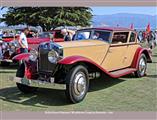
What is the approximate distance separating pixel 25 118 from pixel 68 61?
64.5 inches

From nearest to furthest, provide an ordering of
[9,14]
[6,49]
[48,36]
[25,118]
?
[25,118]
[6,49]
[48,36]
[9,14]

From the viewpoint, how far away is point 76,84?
21.3ft

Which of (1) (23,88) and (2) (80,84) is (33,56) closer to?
(1) (23,88)

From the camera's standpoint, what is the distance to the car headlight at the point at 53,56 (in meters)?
6.71

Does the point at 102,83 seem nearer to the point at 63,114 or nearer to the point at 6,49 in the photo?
the point at 63,114

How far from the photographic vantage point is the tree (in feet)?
111

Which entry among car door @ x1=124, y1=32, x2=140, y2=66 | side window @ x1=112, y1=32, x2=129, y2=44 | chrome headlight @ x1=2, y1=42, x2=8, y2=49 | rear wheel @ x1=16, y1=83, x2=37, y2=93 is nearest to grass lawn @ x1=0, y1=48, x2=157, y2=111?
rear wheel @ x1=16, y1=83, x2=37, y2=93

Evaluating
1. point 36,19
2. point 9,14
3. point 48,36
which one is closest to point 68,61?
point 48,36

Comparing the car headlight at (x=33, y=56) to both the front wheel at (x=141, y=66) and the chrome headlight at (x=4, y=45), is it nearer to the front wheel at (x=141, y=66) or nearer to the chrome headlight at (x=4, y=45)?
the front wheel at (x=141, y=66)

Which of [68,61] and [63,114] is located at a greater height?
[68,61]

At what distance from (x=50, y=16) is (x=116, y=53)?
26553mm

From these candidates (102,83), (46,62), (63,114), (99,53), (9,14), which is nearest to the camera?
(63,114)

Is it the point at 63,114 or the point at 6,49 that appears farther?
the point at 6,49

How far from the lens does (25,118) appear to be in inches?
209
